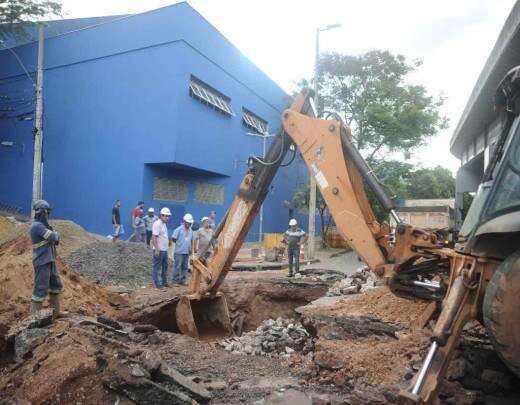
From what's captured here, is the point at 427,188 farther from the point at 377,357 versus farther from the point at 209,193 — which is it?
the point at 377,357

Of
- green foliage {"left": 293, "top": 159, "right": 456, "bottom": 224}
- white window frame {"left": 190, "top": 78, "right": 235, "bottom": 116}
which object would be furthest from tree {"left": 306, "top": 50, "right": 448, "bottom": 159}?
white window frame {"left": 190, "top": 78, "right": 235, "bottom": 116}

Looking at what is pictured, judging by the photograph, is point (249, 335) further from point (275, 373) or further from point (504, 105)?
point (504, 105)

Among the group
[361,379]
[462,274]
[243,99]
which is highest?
[243,99]

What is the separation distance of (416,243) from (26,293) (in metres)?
5.80

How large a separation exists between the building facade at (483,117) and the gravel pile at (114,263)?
25.5ft

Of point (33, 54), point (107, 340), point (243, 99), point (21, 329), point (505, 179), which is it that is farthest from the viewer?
point (243, 99)

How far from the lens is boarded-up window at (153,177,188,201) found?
1917 centimetres

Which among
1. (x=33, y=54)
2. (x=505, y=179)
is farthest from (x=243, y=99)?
(x=505, y=179)

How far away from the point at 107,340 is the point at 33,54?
69.8 feet

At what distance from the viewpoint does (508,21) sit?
6.52m

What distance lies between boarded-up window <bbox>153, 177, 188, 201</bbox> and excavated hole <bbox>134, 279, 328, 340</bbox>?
10.8 meters

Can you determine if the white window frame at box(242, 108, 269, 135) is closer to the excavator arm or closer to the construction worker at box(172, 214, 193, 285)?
the construction worker at box(172, 214, 193, 285)

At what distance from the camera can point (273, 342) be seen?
616cm

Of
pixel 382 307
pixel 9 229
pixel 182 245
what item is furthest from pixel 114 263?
pixel 382 307
